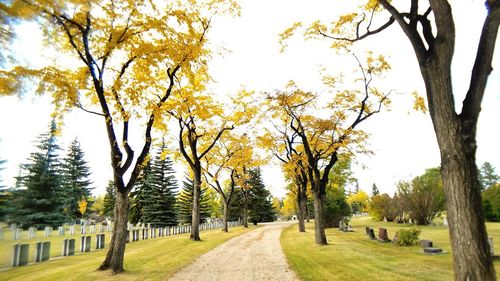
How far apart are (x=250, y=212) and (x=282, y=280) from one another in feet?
148

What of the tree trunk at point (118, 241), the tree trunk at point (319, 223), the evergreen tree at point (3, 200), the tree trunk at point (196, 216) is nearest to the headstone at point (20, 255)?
the tree trunk at point (118, 241)

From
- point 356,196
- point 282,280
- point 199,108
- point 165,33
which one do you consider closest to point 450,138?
point 282,280

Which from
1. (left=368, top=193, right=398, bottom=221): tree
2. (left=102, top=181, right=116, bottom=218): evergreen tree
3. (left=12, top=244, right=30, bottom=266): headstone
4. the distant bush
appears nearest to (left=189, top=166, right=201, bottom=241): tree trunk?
(left=12, top=244, right=30, bottom=266): headstone

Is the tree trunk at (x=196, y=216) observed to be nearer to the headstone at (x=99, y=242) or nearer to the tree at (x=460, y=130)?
the headstone at (x=99, y=242)

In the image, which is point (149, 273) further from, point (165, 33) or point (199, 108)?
point (199, 108)

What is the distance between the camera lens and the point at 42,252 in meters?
12.9

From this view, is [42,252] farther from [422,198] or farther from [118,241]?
[422,198]

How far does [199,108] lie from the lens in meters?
18.3

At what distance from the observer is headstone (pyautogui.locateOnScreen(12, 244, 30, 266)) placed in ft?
35.2

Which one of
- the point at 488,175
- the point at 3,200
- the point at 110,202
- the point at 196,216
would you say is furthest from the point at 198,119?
the point at 488,175

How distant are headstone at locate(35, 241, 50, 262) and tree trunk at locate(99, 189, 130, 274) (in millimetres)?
4343

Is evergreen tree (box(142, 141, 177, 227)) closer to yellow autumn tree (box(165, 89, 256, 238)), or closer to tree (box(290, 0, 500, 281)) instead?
yellow autumn tree (box(165, 89, 256, 238))

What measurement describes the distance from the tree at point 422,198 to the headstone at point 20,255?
1279 inches

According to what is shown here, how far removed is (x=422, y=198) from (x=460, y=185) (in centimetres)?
3065
